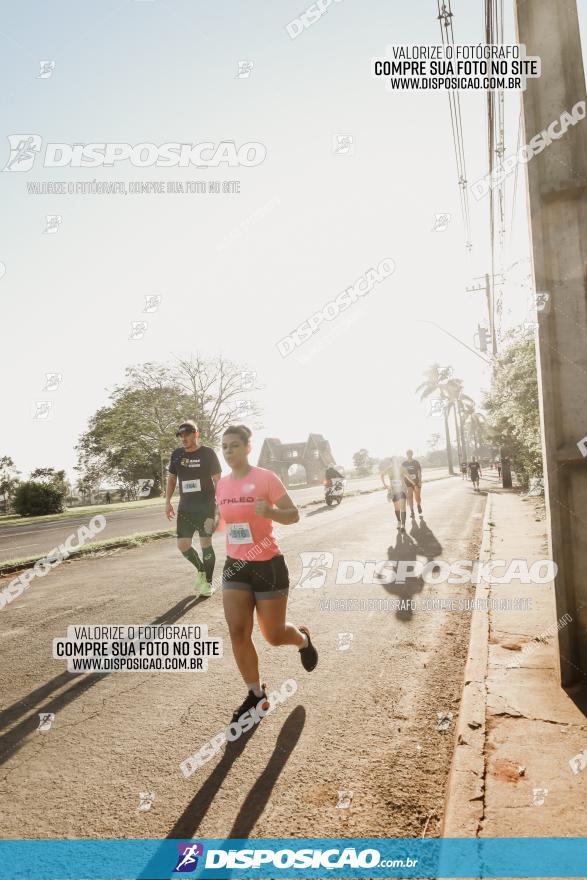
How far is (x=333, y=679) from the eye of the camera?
4012 millimetres

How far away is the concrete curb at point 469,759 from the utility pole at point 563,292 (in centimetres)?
67

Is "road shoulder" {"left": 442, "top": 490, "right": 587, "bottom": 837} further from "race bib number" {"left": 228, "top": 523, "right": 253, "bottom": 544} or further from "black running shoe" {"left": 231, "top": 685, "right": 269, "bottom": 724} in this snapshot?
"race bib number" {"left": 228, "top": 523, "right": 253, "bottom": 544}

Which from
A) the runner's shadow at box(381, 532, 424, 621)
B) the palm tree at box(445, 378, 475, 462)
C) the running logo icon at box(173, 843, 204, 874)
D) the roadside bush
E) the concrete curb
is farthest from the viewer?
the palm tree at box(445, 378, 475, 462)

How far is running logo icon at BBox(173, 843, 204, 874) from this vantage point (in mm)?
2146

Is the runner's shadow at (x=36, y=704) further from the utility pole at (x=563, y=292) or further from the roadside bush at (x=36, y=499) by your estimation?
the roadside bush at (x=36, y=499)

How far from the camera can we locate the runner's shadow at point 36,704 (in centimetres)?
327

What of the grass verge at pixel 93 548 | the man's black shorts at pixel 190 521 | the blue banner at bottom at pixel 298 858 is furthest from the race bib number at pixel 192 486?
the grass verge at pixel 93 548

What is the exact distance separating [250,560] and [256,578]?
13 cm

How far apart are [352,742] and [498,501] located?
1721 centimetres

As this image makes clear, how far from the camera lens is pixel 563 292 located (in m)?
3.67

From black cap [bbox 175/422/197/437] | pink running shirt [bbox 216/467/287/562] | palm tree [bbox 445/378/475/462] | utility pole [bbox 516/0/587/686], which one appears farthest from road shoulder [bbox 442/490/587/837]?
palm tree [bbox 445/378/475/462]

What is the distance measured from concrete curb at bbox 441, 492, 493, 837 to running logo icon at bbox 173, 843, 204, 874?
1.09 m

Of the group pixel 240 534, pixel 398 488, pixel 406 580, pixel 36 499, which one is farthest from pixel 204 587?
pixel 36 499

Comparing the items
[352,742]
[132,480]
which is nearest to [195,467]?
[352,742]
